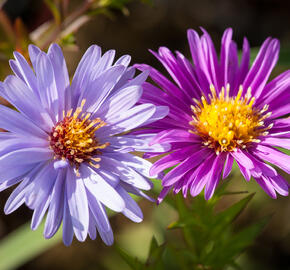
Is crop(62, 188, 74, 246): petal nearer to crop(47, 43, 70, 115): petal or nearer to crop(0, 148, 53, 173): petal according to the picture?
crop(0, 148, 53, 173): petal

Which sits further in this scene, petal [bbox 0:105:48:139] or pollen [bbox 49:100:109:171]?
pollen [bbox 49:100:109:171]

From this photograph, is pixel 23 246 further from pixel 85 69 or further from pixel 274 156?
pixel 274 156

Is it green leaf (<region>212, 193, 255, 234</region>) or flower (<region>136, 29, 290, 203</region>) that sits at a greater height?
flower (<region>136, 29, 290, 203</region>)

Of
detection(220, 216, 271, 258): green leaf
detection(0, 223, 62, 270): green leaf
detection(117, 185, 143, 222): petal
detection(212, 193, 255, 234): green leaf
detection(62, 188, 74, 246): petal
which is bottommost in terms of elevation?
detection(220, 216, 271, 258): green leaf

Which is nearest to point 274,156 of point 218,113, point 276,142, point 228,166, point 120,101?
point 276,142

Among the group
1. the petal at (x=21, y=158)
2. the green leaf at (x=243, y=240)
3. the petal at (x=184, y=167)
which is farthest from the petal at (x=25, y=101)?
the green leaf at (x=243, y=240)

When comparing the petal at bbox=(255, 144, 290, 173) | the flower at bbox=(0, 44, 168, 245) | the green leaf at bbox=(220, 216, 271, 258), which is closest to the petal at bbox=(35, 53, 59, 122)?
the flower at bbox=(0, 44, 168, 245)

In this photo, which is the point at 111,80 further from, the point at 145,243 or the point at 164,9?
the point at 164,9
